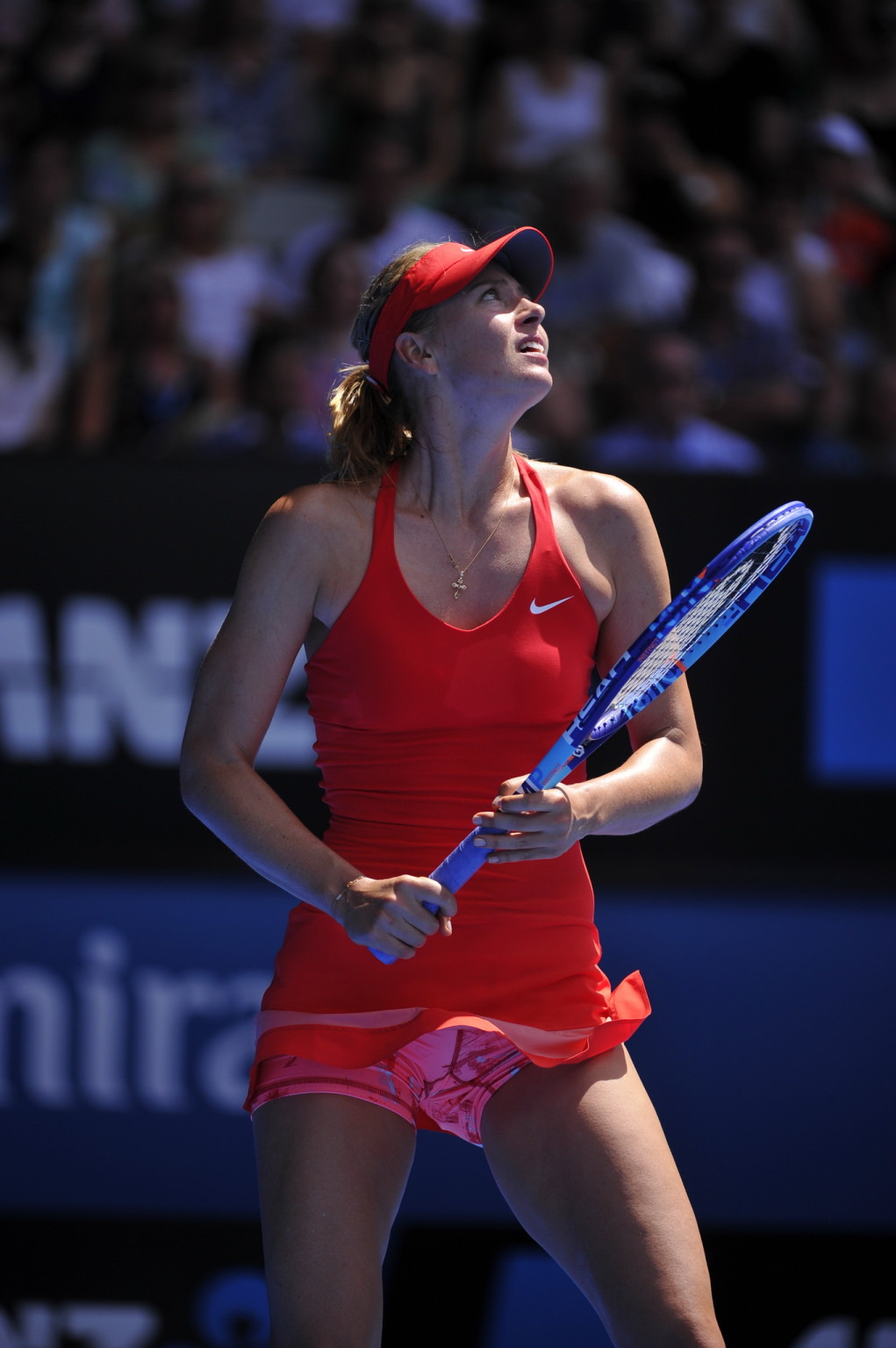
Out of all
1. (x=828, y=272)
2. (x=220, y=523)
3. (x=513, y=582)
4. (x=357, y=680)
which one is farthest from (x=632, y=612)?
(x=828, y=272)

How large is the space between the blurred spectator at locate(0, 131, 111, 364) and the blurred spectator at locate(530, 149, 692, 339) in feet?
5.43

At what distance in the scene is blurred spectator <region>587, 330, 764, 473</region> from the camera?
5.01 m

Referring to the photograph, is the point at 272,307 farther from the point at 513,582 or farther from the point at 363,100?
the point at 513,582

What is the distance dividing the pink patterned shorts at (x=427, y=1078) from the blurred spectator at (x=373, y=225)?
3952 millimetres

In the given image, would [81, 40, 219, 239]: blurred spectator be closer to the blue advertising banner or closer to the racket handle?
the blue advertising banner

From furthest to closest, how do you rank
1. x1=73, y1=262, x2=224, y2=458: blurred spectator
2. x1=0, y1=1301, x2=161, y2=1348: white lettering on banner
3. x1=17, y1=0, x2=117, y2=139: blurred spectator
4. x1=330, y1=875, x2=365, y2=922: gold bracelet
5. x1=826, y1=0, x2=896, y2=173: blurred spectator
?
x1=826, y1=0, x2=896, y2=173: blurred spectator
x1=17, y1=0, x2=117, y2=139: blurred spectator
x1=73, y1=262, x2=224, y2=458: blurred spectator
x1=0, y1=1301, x2=161, y2=1348: white lettering on banner
x1=330, y1=875, x2=365, y2=922: gold bracelet

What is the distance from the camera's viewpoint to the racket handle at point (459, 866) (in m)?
2.18

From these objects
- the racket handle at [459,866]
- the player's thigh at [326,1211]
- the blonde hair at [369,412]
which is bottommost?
the player's thigh at [326,1211]

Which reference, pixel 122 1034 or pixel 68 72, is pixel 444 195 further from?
pixel 122 1034

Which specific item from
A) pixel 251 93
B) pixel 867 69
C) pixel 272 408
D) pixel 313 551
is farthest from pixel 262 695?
pixel 867 69

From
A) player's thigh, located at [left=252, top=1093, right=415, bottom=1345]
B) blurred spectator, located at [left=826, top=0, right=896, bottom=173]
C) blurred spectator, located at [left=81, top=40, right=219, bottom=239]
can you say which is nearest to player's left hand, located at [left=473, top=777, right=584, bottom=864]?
player's thigh, located at [left=252, top=1093, right=415, bottom=1345]

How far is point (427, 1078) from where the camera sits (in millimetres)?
2406

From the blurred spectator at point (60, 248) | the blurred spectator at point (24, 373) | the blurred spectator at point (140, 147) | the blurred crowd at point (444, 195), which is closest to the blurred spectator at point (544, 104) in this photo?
the blurred crowd at point (444, 195)

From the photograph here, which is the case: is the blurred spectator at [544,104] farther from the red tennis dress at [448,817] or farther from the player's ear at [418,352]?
the red tennis dress at [448,817]
